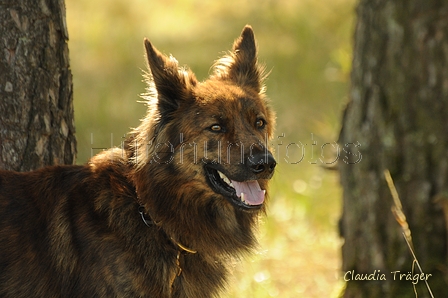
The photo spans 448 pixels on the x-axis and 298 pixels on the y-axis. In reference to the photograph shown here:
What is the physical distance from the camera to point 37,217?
3598 mm

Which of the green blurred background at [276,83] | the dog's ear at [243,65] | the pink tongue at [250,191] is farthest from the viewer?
the green blurred background at [276,83]

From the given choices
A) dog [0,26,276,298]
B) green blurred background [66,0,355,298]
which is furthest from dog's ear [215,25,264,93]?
green blurred background [66,0,355,298]

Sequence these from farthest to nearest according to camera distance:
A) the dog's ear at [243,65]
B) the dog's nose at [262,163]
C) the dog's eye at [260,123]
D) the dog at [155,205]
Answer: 1. the dog's ear at [243,65]
2. the dog's eye at [260,123]
3. the dog's nose at [262,163]
4. the dog at [155,205]

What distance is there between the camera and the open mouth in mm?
3777

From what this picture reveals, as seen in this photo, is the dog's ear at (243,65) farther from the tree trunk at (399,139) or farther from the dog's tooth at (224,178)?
the dog's tooth at (224,178)

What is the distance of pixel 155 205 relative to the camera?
3721 mm

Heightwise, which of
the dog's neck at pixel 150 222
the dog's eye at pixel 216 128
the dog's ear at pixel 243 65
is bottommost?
the dog's neck at pixel 150 222

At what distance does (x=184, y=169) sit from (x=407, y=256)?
6.26ft

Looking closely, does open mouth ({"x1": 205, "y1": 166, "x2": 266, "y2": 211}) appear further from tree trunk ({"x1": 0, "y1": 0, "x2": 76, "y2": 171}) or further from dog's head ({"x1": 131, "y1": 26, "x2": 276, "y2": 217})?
tree trunk ({"x1": 0, "y1": 0, "x2": 76, "y2": 171})

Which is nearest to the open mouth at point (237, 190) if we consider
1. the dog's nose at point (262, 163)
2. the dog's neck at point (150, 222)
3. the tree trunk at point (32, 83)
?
the dog's nose at point (262, 163)

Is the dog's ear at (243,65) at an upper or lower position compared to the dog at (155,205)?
upper

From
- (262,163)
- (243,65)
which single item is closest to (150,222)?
(262,163)

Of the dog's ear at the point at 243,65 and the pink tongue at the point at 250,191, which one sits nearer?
the pink tongue at the point at 250,191

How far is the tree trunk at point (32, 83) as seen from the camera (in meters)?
3.90
